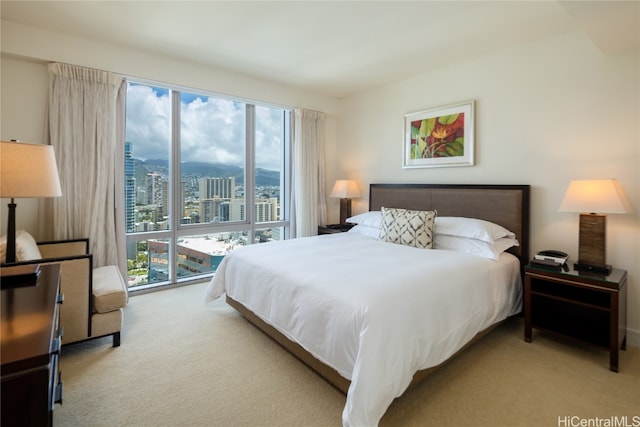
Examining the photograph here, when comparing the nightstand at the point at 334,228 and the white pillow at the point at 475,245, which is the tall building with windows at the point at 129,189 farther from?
the white pillow at the point at 475,245

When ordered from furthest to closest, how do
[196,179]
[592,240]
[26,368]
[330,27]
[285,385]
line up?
[196,179], [330,27], [592,240], [285,385], [26,368]

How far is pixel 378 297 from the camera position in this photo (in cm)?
174

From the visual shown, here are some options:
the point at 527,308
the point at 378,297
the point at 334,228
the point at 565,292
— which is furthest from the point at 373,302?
the point at 334,228

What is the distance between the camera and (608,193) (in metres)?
2.32

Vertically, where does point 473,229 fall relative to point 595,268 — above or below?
above

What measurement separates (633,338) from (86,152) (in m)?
5.24

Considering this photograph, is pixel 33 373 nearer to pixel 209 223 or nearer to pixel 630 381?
pixel 630 381

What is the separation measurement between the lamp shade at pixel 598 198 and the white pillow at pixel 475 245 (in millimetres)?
584

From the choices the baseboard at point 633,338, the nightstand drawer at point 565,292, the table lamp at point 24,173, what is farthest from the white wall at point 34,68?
the baseboard at point 633,338

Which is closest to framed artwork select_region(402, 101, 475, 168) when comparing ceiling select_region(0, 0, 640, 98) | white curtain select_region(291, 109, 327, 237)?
ceiling select_region(0, 0, 640, 98)

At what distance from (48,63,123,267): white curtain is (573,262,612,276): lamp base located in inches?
171

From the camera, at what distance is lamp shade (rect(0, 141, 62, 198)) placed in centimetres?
165

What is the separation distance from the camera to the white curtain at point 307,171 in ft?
15.3

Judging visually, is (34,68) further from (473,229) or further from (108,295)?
(473,229)
